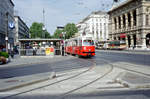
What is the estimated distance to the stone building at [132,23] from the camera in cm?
5153

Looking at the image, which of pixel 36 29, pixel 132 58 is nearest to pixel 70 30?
pixel 36 29

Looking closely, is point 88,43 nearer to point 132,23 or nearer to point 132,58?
point 132,58

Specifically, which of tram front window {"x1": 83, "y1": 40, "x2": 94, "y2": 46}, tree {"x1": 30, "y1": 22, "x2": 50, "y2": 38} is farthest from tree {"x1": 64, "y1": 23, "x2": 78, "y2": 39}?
tram front window {"x1": 83, "y1": 40, "x2": 94, "y2": 46}

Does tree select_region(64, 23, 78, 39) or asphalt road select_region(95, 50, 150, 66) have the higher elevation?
tree select_region(64, 23, 78, 39)

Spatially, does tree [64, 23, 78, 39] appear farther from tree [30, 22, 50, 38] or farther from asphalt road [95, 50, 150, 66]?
asphalt road [95, 50, 150, 66]

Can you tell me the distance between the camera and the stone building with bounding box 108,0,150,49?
51531 mm

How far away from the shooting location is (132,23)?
58281 mm

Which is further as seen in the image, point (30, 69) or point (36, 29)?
point (36, 29)

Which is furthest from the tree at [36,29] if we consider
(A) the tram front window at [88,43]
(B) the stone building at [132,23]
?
(A) the tram front window at [88,43]

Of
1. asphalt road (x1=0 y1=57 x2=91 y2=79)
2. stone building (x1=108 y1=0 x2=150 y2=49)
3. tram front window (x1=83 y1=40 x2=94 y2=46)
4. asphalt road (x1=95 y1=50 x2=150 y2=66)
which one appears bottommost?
asphalt road (x1=0 y1=57 x2=91 y2=79)

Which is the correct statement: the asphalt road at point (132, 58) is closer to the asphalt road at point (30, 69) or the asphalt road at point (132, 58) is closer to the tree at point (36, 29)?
the asphalt road at point (30, 69)

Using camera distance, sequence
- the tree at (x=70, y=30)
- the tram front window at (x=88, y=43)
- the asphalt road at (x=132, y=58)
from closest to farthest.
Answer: the asphalt road at (x=132, y=58) < the tram front window at (x=88, y=43) < the tree at (x=70, y=30)

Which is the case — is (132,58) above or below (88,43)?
below

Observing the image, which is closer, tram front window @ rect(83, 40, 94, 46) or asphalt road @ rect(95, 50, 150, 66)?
asphalt road @ rect(95, 50, 150, 66)
